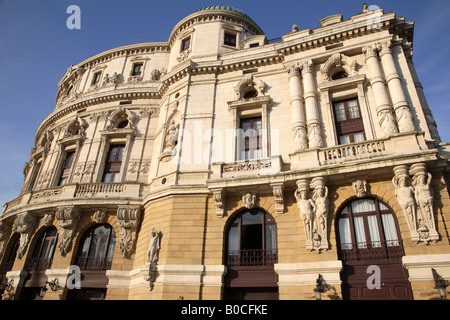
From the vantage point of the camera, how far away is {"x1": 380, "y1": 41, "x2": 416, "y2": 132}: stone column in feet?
51.0

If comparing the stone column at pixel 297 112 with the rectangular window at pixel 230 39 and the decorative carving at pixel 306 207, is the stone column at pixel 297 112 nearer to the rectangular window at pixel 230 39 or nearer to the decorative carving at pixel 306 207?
the decorative carving at pixel 306 207

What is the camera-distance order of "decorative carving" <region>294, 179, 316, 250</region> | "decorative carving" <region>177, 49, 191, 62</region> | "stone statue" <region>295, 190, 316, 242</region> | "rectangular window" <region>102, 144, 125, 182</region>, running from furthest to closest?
"decorative carving" <region>177, 49, 191, 62</region>
"rectangular window" <region>102, 144, 125, 182</region>
"stone statue" <region>295, 190, 316, 242</region>
"decorative carving" <region>294, 179, 316, 250</region>

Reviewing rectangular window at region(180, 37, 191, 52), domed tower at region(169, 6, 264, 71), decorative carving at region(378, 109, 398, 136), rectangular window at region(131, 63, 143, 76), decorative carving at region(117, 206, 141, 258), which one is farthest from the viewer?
rectangular window at region(131, 63, 143, 76)

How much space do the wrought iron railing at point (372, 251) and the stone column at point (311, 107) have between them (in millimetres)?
5422

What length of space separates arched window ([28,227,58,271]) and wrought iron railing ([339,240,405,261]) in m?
17.5

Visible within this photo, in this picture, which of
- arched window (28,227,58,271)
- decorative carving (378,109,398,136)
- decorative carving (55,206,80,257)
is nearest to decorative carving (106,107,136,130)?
decorative carving (55,206,80,257)

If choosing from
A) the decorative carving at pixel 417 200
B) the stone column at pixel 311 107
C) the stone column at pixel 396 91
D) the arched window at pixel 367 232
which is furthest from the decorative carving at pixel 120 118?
the decorative carving at pixel 417 200

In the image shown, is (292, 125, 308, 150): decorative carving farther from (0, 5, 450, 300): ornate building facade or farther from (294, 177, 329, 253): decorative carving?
(294, 177, 329, 253): decorative carving

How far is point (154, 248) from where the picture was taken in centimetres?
1647

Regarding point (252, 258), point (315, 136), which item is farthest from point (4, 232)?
point (315, 136)

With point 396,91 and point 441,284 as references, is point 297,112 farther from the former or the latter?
point 441,284

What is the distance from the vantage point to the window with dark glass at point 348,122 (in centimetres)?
1745

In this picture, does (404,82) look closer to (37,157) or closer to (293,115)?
(293,115)
